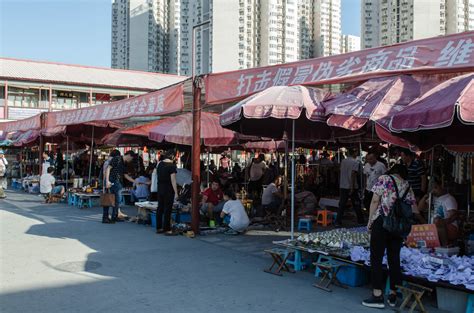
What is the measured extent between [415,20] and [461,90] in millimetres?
71676

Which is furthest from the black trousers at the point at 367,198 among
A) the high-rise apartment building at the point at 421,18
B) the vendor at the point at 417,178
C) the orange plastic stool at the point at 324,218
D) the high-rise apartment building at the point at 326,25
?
the high-rise apartment building at the point at 326,25

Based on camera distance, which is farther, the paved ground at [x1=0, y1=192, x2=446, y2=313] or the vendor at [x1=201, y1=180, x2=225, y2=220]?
the vendor at [x1=201, y1=180, x2=225, y2=220]

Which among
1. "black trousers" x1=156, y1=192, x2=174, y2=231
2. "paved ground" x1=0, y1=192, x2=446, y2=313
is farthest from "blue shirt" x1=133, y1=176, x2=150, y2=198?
"black trousers" x1=156, y1=192, x2=174, y2=231

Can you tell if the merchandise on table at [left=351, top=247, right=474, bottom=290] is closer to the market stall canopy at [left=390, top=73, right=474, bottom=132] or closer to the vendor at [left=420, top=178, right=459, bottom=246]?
the vendor at [left=420, top=178, right=459, bottom=246]

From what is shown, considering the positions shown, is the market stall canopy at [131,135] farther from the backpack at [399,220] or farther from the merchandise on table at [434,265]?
the backpack at [399,220]

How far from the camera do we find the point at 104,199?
11180mm

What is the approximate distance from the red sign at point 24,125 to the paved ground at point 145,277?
12482 mm

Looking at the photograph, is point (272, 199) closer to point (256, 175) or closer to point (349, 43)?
point (256, 175)

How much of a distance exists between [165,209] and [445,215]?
5.73 m

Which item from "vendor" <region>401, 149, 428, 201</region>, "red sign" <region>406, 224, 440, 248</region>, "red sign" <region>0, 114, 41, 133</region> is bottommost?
"red sign" <region>406, 224, 440, 248</region>

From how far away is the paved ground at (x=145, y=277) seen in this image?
17.1 feet

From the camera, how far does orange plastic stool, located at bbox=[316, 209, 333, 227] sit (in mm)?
11625

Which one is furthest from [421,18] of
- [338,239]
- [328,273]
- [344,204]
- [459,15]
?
[328,273]

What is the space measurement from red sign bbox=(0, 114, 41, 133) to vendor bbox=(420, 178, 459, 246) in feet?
60.7
